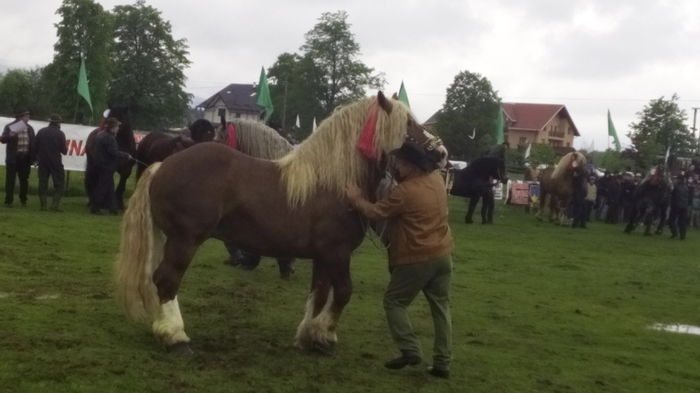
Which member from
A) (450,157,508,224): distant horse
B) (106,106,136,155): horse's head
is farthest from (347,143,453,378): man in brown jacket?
(450,157,508,224): distant horse

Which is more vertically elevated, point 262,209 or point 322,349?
point 262,209

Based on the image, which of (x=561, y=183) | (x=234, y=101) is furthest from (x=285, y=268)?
(x=234, y=101)

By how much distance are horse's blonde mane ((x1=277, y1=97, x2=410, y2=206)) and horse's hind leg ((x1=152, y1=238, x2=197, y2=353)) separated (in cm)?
97

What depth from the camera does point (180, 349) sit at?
20.1 feet

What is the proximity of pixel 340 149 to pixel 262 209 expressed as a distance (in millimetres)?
826

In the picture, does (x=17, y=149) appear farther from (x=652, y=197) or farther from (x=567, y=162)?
(x=652, y=197)

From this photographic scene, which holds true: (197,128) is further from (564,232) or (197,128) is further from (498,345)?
(564,232)

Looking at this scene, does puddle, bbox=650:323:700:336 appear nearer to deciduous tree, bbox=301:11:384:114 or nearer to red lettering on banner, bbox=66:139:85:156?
red lettering on banner, bbox=66:139:85:156

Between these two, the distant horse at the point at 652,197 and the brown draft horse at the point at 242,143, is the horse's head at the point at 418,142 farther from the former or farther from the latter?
the distant horse at the point at 652,197

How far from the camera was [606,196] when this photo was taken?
29.1 metres

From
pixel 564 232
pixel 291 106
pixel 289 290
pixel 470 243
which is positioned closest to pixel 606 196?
pixel 564 232

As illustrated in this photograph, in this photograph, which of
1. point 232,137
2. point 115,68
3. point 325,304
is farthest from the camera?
point 115,68

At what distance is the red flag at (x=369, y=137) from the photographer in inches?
257

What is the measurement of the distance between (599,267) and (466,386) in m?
9.55
